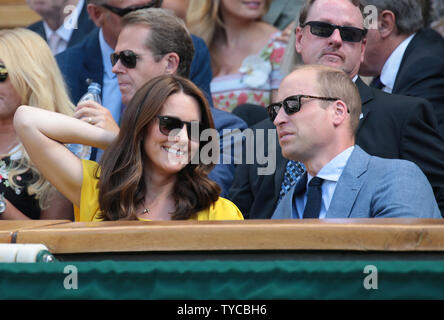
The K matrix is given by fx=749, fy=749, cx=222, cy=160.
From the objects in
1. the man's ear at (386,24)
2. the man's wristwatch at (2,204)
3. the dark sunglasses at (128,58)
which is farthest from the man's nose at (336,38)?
the man's wristwatch at (2,204)

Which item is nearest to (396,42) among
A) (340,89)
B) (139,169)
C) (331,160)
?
(340,89)

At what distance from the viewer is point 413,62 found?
159 inches

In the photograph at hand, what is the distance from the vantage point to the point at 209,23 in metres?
5.29

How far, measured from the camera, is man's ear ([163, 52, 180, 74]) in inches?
155

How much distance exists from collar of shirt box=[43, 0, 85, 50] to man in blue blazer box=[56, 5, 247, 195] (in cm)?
64

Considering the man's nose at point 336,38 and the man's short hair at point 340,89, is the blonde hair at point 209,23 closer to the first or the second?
the man's nose at point 336,38

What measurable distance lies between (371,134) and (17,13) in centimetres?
359

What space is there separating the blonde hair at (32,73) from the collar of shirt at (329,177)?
4.60 feet

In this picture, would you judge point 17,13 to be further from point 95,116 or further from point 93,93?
point 95,116

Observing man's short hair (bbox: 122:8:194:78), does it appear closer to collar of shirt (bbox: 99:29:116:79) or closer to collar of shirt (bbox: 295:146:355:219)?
collar of shirt (bbox: 99:29:116:79)

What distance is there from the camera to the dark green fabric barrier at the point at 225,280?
5.70 feet

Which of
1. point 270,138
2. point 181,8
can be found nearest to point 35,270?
point 270,138
